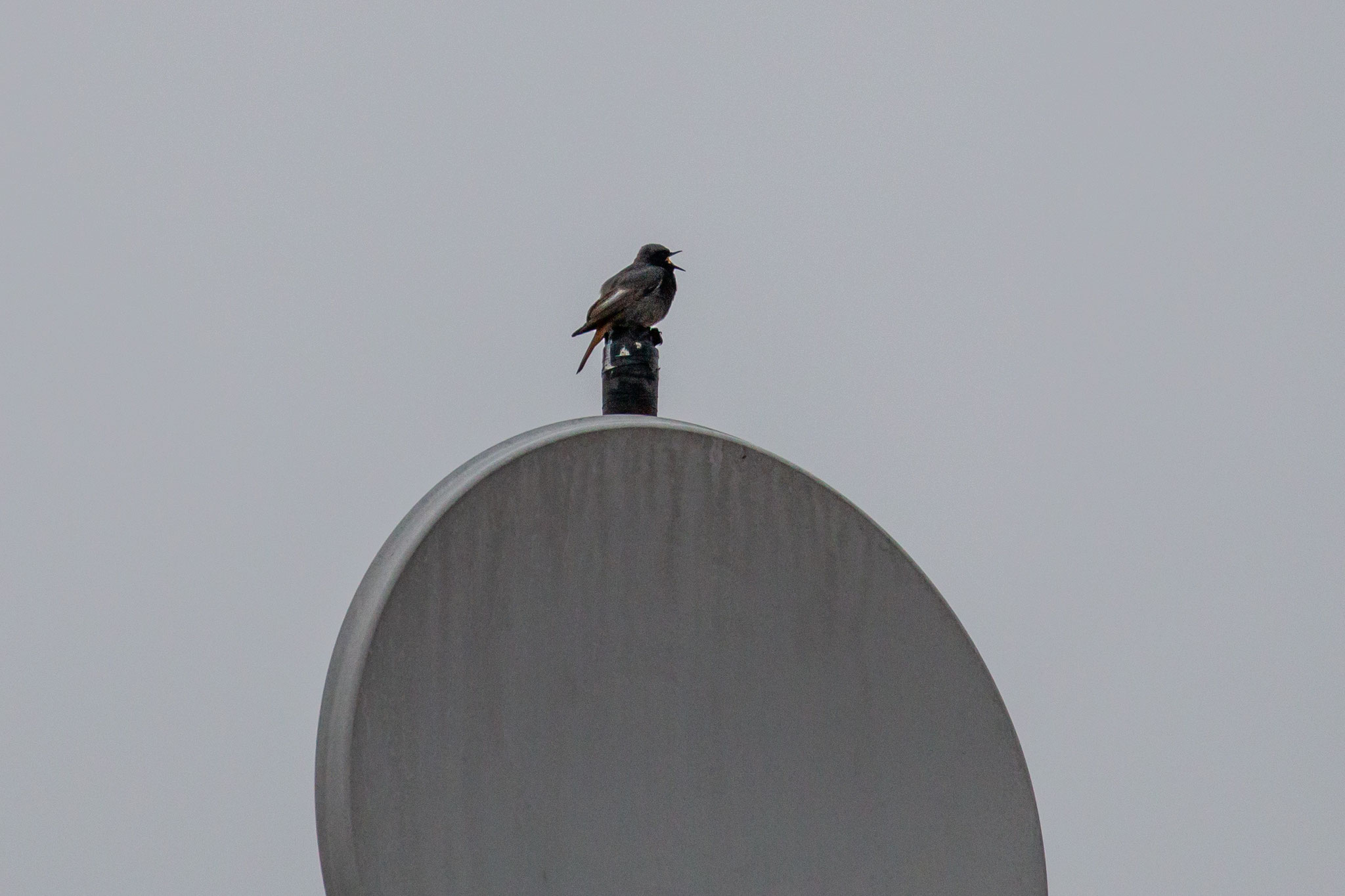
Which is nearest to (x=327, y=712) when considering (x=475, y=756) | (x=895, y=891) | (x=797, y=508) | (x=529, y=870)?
(x=475, y=756)

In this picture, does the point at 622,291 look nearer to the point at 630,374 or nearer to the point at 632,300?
the point at 632,300

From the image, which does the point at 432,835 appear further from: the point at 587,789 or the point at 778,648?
the point at 778,648

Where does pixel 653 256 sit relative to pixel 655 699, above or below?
above

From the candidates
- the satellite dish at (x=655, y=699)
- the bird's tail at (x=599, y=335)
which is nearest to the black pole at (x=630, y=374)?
the bird's tail at (x=599, y=335)

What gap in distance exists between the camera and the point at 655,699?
165 centimetres

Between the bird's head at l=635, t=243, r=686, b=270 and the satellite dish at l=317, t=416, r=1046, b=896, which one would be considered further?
the bird's head at l=635, t=243, r=686, b=270

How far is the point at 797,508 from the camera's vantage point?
1.84 meters

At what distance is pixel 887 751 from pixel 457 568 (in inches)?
26.9

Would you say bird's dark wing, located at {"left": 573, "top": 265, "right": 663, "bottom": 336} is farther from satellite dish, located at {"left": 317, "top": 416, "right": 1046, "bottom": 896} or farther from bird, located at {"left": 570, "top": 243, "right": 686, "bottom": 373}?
satellite dish, located at {"left": 317, "top": 416, "right": 1046, "bottom": 896}

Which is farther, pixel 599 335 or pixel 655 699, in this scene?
pixel 599 335

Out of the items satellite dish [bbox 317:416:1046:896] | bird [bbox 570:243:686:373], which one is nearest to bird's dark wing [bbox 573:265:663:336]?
bird [bbox 570:243:686:373]

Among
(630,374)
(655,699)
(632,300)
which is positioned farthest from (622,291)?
(655,699)

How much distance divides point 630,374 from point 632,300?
0.45 feet

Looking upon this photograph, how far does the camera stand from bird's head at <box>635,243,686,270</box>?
7.14 ft
